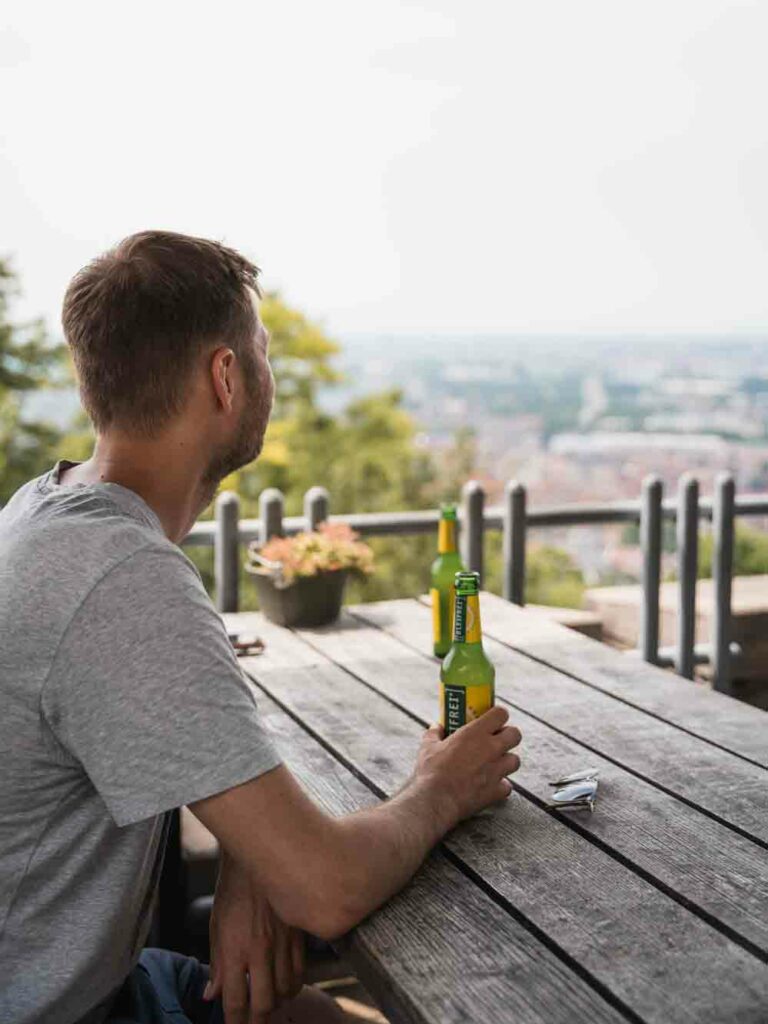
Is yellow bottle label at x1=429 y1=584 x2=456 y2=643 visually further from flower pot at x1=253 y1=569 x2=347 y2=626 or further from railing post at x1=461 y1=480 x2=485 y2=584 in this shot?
railing post at x1=461 y1=480 x2=485 y2=584

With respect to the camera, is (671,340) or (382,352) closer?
(382,352)

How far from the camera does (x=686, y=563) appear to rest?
4891mm

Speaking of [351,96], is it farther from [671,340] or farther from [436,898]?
[436,898]

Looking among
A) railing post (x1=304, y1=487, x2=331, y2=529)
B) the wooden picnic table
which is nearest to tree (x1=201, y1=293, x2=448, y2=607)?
railing post (x1=304, y1=487, x2=331, y2=529)

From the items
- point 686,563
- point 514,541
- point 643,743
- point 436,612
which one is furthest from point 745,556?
point 643,743

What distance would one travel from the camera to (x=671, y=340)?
31.5 metres

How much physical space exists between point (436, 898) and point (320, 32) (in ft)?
105

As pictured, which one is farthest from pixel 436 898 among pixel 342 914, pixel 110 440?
pixel 110 440

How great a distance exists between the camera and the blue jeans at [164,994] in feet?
5.45

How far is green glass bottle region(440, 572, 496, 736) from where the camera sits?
1.81 meters

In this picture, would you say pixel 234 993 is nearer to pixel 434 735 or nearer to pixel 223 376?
pixel 434 735

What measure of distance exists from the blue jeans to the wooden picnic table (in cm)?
33

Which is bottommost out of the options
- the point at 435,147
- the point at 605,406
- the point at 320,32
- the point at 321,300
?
the point at 605,406

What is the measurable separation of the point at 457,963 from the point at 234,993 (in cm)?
44
